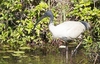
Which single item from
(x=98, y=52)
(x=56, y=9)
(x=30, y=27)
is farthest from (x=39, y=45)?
(x=98, y=52)

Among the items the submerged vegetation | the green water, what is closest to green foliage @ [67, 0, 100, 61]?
the submerged vegetation

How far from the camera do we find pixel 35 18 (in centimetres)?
1002

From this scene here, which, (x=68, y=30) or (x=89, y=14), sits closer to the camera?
(x=68, y=30)

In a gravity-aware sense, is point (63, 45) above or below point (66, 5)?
below

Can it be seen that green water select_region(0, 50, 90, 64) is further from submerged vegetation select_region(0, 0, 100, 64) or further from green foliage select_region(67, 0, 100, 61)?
green foliage select_region(67, 0, 100, 61)

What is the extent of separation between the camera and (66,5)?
32.8ft

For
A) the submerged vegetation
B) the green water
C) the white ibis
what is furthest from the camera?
the submerged vegetation

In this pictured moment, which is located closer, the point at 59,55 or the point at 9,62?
the point at 9,62

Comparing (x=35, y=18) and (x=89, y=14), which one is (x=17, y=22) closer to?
(x=35, y=18)

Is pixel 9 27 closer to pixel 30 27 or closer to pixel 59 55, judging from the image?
pixel 30 27

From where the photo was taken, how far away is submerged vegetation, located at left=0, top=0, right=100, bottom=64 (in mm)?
9516

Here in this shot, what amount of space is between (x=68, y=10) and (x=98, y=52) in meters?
2.88

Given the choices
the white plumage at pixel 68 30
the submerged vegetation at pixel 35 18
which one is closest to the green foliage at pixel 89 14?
the submerged vegetation at pixel 35 18

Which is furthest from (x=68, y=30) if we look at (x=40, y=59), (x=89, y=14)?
(x=89, y=14)
